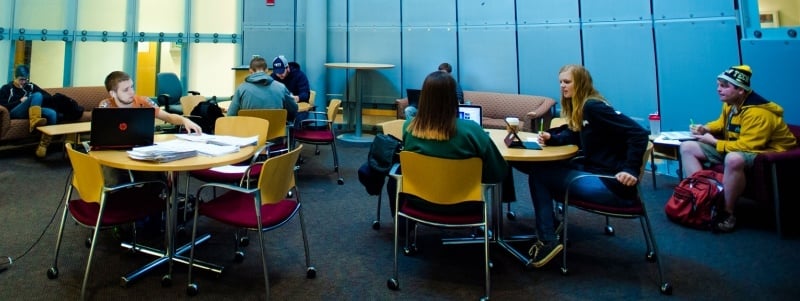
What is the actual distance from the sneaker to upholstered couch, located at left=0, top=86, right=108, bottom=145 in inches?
224

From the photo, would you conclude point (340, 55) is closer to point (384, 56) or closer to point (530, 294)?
point (384, 56)

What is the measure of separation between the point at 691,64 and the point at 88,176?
580 centimetres

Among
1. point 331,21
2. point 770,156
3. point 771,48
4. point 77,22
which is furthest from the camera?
point 331,21

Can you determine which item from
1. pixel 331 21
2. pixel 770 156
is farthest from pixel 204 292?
pixel 331 21

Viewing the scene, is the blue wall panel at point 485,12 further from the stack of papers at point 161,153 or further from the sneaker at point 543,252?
the stack of papers at point 161,153

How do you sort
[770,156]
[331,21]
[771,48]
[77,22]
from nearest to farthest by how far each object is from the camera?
Result: [770,156], [771,48], [77,22], [331,21]

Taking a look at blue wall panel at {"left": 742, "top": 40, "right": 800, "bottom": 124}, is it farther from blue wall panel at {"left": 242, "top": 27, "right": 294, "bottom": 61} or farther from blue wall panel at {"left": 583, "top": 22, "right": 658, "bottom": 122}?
blue wall panel at {"left": 242, "top": 27, "right": 294, "bottom": 61}

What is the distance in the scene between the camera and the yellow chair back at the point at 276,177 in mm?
2270

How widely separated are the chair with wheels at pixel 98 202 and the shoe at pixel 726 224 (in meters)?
3.83

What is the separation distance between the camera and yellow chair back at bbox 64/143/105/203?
2246mm

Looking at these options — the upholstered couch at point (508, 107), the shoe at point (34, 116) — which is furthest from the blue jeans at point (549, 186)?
the shoe at point (34, 116)

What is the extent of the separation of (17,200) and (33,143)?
2.70 meters

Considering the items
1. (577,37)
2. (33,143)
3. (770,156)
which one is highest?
(577,37)

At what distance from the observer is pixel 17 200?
4.02 m
